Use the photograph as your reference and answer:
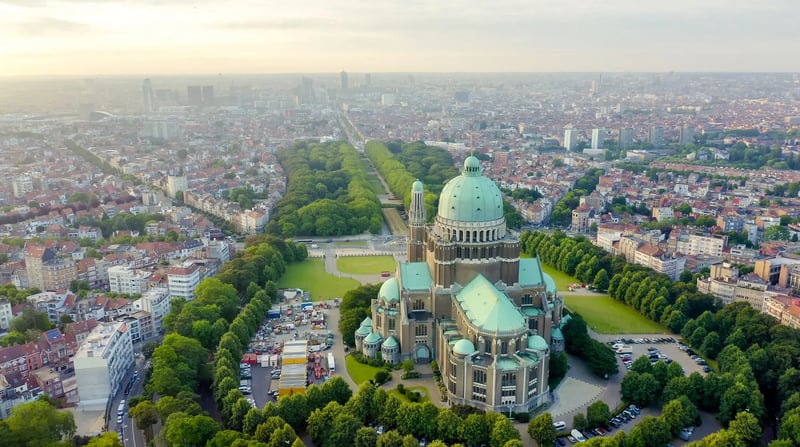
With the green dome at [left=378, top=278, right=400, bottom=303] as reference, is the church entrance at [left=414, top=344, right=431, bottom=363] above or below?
below

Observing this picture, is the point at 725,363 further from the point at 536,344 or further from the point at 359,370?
the point at 359,370

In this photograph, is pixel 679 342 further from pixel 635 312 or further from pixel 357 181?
pixel 357 181

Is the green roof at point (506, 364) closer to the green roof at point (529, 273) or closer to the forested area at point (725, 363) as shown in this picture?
the forested area at point (725, 363)

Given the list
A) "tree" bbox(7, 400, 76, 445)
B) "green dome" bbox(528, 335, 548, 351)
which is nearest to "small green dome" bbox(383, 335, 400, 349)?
"green dome" bbox(528, 335, 548, 351)

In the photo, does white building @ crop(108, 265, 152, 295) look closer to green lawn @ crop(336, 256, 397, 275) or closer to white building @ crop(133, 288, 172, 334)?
white building @ crop(133, 288, 172, 334)

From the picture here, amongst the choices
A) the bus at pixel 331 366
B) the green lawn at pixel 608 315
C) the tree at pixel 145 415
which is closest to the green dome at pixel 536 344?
the bus at pixel 331 366

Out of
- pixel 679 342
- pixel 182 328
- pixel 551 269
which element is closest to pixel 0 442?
pixel 182 328
